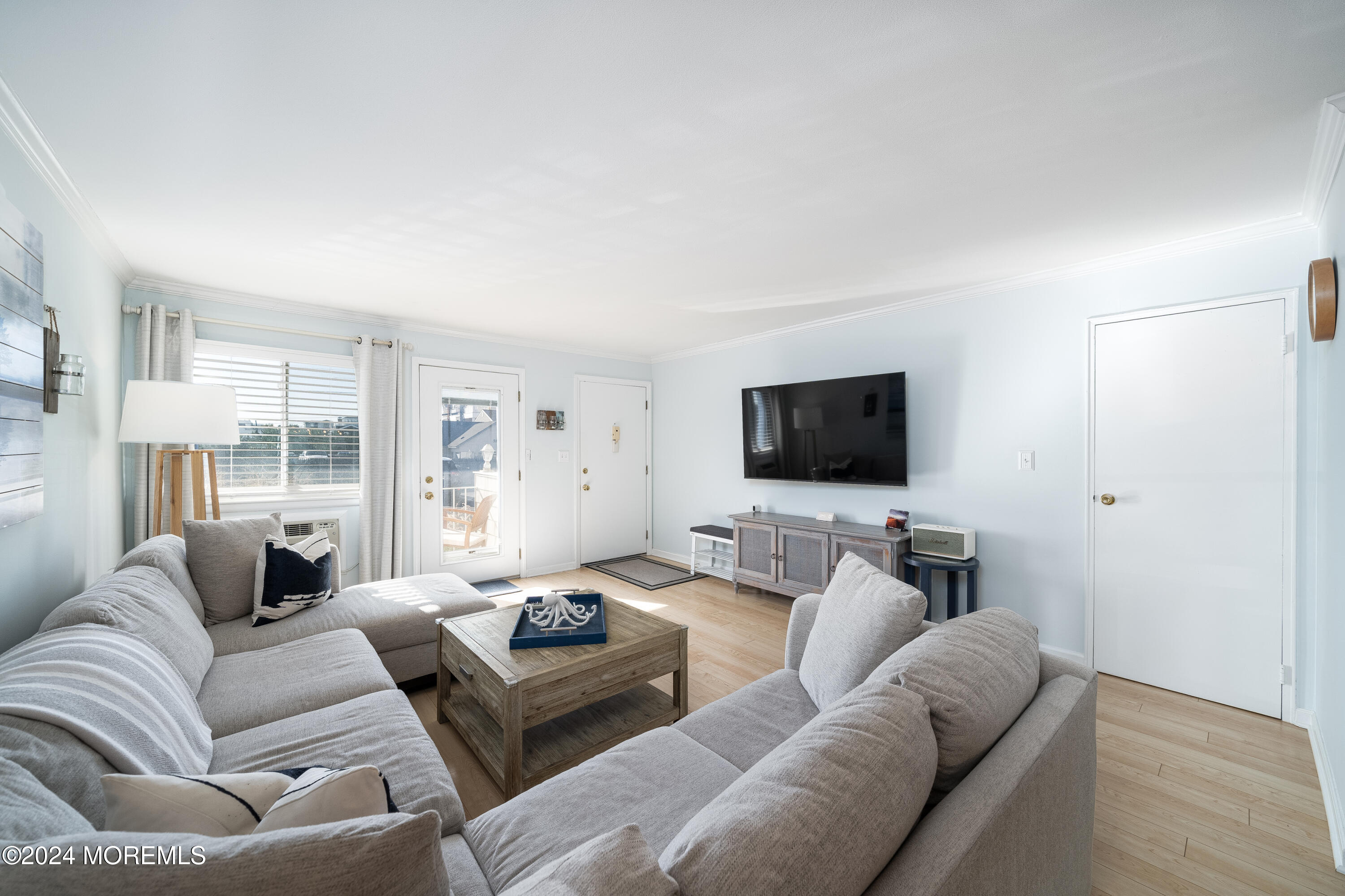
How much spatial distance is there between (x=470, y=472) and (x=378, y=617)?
90.7 inches

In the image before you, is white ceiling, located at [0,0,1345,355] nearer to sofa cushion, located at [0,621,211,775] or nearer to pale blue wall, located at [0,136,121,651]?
pale blue wall, located at [0,136,121,651]

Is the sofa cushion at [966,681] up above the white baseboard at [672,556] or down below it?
above

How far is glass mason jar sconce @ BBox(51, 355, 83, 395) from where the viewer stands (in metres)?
2.10

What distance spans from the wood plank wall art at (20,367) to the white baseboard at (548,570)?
357 cm

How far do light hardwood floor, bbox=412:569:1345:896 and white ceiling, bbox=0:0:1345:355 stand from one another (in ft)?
7.74

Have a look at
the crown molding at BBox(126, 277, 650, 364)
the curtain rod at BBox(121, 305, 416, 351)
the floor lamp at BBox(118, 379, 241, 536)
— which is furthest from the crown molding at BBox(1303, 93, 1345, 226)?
the curtain rod at BBox(121, 305, 416, 351)

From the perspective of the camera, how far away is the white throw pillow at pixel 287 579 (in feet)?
8.48

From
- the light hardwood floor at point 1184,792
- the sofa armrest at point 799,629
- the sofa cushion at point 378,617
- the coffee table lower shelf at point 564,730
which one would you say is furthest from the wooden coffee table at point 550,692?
the sofa armrest at point 799,629

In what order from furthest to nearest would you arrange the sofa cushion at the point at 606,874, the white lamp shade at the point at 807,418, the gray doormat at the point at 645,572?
the gray doormat at the point at 645,572 → the white lamp shade at the point at 807,418 → the sofa cushion at the point at 606,874

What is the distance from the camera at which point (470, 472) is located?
4887mm

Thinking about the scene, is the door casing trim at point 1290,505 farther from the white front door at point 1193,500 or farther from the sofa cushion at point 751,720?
the sofa cushion at point 751,720

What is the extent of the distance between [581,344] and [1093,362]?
4104 mm

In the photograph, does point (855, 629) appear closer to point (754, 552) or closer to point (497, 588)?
point (754, 552)

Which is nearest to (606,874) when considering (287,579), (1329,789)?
(287,579)
